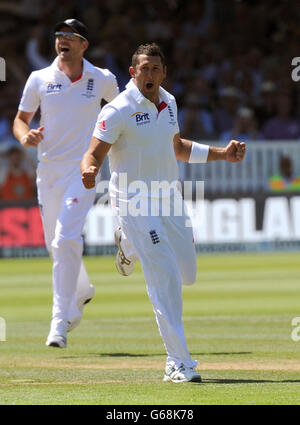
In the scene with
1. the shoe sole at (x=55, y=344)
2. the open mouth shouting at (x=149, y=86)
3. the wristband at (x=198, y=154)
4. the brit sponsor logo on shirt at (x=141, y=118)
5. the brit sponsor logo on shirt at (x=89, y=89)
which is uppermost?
the brit sponsor logo on shirt at (x=89, y=89)

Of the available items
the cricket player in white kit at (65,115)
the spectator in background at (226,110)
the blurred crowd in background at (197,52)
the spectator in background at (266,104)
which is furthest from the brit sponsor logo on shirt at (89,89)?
the spectator in background at (266,104)

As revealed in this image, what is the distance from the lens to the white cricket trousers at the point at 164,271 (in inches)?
323

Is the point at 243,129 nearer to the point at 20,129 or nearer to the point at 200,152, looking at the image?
the point at 20,129

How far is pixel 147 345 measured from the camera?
10586 mm

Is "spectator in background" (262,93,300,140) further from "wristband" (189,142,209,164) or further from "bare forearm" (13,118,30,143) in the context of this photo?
"wristband" (189,142,209,164)

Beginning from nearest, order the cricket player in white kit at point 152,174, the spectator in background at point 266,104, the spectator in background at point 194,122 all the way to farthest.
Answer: the cricket player in white kit at point 152,174
the spectator in background at point 194,122
the spectator in background at point 266,104

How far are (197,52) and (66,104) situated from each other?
1493cm

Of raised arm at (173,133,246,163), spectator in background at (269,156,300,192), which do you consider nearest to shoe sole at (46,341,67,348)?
raised arm at (173,133,246,163)

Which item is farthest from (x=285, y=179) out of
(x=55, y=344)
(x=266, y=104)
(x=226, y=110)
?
(x=55, y=344)

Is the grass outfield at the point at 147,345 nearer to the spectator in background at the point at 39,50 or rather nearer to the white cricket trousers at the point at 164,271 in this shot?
the white cricket trousers at the point at 164,271

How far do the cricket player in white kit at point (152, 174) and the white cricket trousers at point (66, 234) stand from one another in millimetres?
2051

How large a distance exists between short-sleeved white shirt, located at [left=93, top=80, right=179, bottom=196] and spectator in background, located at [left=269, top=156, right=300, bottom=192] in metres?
14.8

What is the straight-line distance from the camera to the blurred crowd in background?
933 inches
